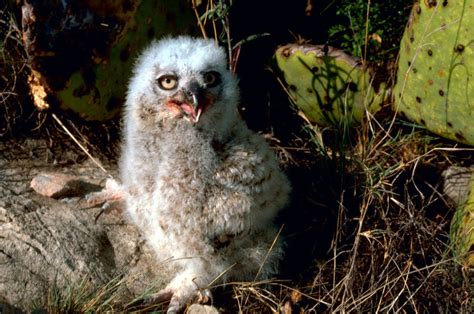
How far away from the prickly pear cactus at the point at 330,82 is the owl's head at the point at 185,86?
682 millimetres

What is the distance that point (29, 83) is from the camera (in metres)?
3.66

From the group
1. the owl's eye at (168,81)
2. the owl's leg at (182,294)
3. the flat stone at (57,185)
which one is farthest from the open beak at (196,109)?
the flat stone at (57,185)

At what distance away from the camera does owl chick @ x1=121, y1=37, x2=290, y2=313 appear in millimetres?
2803

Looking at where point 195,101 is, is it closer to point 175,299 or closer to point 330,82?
point 175,299

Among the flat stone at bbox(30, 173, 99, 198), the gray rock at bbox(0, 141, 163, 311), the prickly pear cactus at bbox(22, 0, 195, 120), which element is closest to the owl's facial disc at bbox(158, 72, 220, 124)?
the prickly pear cactus at bbox(22, 0, 195, 120)

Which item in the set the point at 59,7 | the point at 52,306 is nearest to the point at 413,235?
the point at 52,306

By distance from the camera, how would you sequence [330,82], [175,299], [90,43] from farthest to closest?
[330,82]
[90,43]
[175,299]

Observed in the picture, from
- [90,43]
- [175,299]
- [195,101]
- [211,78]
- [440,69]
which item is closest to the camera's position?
[195,101]

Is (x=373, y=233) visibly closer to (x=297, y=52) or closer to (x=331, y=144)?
(x=331, y=144)

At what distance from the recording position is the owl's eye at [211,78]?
2.81 metres

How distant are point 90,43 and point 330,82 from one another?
1084 millimetres

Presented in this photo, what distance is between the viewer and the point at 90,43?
10.8ft

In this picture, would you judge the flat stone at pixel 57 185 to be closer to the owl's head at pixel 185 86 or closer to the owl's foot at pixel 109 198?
the owl's foot at pixel 109 198

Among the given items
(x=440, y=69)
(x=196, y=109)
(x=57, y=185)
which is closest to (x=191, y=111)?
(x=196, y=109)
